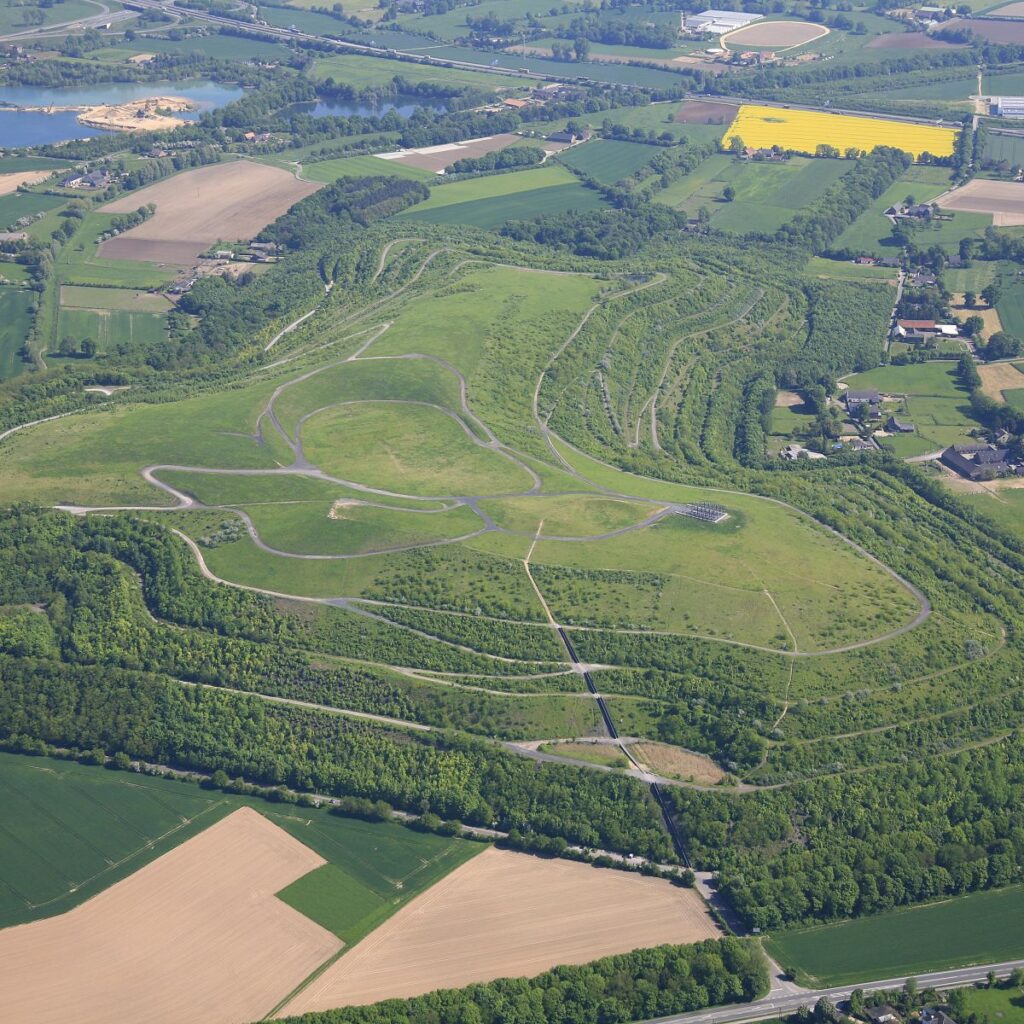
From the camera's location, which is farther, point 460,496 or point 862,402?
point 862,402

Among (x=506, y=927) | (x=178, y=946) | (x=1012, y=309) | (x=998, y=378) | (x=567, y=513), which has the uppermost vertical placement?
(x=1012, y=309)

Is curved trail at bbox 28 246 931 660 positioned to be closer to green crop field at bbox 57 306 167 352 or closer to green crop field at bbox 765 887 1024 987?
green crop field at bbox 765 887 1024 987

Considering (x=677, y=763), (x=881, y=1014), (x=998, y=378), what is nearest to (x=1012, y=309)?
(x=998, y=378)

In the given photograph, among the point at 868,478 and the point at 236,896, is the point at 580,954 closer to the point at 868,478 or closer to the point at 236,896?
the point at 236,896

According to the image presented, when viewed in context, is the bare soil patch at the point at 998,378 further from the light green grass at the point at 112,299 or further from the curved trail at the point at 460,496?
the light green grass at the point at 112,299

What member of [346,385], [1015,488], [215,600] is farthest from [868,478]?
[215,600]

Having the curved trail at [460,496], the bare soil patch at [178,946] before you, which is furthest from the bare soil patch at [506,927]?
the curved trail at [460,496]

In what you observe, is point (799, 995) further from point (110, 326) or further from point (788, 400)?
point (110, 326)

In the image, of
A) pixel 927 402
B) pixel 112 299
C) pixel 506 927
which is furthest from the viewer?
pixel 112 299
